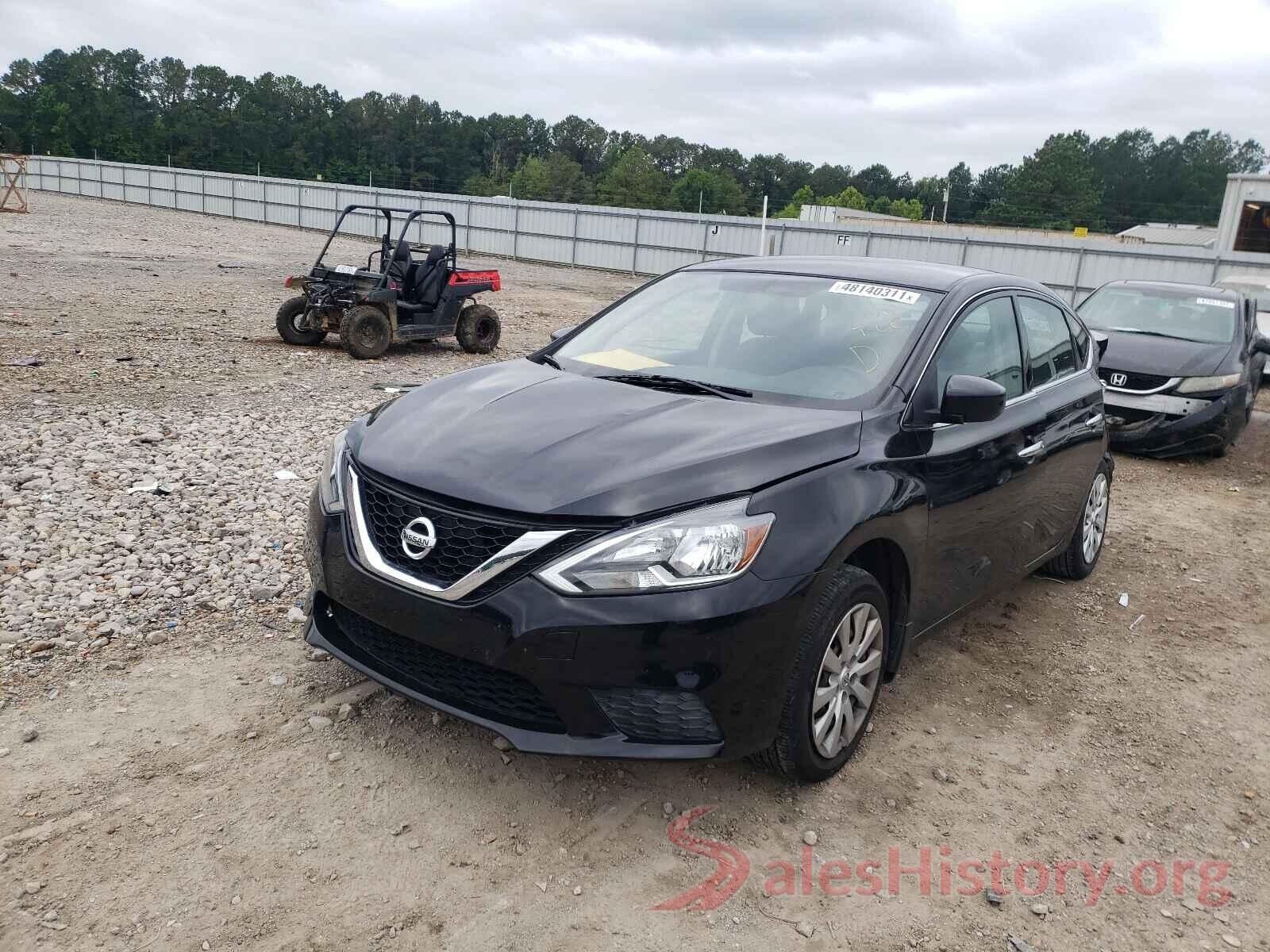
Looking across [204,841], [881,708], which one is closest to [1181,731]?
[881,708]

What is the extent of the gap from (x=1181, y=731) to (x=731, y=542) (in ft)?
7.84

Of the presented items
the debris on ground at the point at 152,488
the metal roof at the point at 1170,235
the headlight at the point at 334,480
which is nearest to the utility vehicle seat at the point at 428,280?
the debris on ground at the point at 152,488

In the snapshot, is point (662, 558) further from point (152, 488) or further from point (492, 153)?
point (492, 153)

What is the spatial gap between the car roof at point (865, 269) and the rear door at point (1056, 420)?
1.05 feet

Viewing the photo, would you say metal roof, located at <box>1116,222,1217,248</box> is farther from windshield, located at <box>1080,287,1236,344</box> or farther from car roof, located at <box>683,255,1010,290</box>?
car roof, located at <box>683,255,1010,290</box>

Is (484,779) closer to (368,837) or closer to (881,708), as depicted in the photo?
(368,837)

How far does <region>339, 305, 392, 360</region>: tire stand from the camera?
37.9 ft

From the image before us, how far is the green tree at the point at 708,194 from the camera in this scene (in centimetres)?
8657

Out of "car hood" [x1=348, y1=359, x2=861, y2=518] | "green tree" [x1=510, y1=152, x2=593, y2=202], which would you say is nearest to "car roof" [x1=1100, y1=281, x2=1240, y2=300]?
"car hood" [x1=348, y1=359, x2=861, y2=518]

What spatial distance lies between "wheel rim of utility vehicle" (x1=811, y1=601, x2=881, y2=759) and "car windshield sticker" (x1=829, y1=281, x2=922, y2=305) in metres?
1.40

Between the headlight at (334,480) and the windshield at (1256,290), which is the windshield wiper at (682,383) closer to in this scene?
the headlight at (334,480)

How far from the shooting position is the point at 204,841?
2824 mm

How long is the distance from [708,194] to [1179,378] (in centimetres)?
8612

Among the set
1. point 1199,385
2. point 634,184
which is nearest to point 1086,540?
point 1199,385
